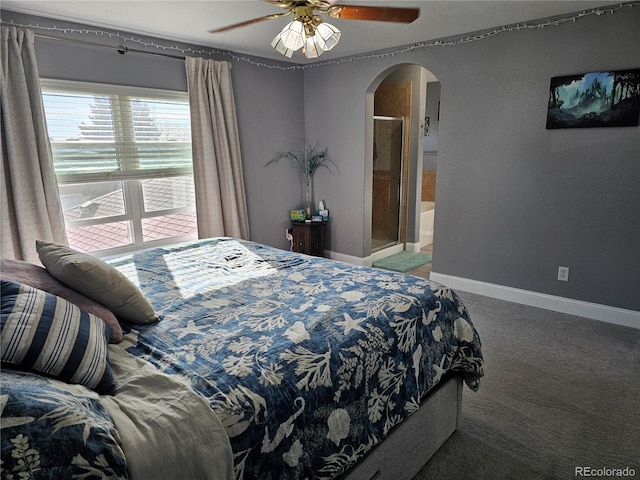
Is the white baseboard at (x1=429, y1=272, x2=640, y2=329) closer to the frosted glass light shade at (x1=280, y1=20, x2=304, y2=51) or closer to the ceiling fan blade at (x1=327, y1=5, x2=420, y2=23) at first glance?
the ceiling fan blade at (x1=327, y1=5, x2=420, y2=23)

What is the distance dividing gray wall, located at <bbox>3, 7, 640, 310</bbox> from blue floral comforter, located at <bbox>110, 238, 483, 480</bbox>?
6.30 feet

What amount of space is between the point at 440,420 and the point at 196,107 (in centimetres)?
334

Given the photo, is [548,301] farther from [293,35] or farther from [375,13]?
[293,35]

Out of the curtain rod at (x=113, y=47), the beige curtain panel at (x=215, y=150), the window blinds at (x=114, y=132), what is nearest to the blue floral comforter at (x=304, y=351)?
the window blinds at (x=114, y=132)

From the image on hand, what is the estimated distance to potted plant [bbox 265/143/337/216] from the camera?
490 centimetres

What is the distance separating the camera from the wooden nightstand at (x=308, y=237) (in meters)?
4.72

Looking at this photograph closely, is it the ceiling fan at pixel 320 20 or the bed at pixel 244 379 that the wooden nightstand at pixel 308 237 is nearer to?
the bed at pixel 244 379

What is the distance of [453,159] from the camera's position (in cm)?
392

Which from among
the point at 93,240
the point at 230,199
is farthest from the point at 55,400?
the point at 230,199

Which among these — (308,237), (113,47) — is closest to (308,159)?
(308,237)

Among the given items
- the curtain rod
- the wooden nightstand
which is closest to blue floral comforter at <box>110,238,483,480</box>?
the curtain rod

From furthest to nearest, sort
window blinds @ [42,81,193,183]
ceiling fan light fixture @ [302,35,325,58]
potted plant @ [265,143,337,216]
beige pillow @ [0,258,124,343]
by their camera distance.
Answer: potted plant @ [265,143,337,216] < window blinds @ [42,81,193,183] < ceiling fan light fixture @ [302,35,325,58] < beige pillow @ [0,258,124,343]

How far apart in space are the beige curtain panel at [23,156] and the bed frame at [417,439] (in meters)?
2.81

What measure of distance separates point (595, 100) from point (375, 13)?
78.9 inches
